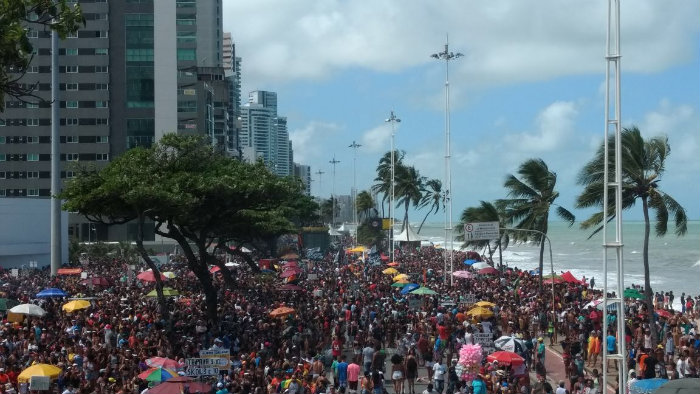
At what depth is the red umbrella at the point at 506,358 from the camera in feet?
68.6

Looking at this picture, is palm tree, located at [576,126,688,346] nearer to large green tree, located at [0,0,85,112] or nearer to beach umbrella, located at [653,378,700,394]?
beach umbrella, located at [653,378,700,394]

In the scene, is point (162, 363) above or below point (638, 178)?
below

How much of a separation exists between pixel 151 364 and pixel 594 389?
9.51m

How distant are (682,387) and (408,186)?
253 ft

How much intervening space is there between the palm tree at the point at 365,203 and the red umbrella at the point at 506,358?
10319cm

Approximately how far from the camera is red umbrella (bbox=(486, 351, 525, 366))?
20.9 meters

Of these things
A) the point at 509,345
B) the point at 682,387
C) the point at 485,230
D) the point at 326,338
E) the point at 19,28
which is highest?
the point at 19,28

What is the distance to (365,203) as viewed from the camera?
125m

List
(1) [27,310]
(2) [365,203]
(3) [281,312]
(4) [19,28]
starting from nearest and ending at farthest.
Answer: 1. (4) [19,28]
2. (1) [27,310]
3. (3) [281,312]
4. (2) [365,203]

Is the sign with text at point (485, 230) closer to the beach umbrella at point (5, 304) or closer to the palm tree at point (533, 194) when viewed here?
the palm tree at point (533, 194)

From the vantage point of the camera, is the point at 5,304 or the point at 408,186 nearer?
the point at 5,304

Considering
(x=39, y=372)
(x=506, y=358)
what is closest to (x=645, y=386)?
(x=506, y=358)

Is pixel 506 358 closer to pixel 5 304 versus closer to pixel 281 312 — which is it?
pixel 281 312

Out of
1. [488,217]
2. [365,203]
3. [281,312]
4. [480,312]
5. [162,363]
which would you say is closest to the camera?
[162,363]
